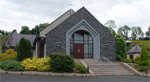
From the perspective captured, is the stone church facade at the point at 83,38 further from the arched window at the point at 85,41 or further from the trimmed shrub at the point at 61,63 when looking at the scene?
the trimmed shrub at the point at 61,63

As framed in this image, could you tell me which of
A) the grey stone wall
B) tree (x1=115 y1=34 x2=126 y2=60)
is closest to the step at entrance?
the grey stone wall

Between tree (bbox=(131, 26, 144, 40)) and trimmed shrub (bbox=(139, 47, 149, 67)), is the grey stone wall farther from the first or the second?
tree (bbox=(131, 26, 144, 40))

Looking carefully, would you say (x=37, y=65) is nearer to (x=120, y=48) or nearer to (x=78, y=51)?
(x=78, y=51)

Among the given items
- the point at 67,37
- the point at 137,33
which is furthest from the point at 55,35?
the point at 137,33

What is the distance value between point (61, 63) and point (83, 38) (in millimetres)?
10257

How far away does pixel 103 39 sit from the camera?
930 inches

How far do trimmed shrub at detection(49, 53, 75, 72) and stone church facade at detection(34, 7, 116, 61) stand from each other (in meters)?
7.12

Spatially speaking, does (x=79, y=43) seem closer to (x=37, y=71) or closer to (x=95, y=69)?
(x=95, y=69)

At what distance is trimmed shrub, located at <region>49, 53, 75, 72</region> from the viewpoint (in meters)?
14.5

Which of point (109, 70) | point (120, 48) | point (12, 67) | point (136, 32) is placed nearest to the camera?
point (12, 67)

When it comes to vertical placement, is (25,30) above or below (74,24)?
above

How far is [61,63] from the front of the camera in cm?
1444

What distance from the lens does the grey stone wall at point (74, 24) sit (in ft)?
71.8

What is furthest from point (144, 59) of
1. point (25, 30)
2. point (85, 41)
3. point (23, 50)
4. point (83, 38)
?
point (25, 30)
